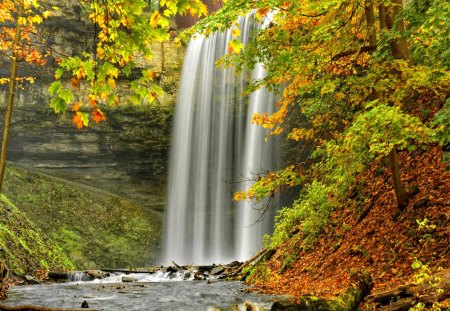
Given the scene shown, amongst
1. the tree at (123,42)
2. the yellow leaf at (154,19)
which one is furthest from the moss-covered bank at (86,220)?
the yellow leaf at (154,19)

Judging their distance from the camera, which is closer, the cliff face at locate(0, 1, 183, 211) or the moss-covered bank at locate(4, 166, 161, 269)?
the moss-covered bank at locate(4, 166, 161, 269)

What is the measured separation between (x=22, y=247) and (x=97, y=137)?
14674 millimetres

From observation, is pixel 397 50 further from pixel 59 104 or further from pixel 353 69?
pixel 59 104

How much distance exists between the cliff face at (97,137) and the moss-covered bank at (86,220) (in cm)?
122

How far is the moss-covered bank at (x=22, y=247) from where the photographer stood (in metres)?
13.6

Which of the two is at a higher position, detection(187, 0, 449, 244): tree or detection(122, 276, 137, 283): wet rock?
detection(187, 0, 449, 244): tree

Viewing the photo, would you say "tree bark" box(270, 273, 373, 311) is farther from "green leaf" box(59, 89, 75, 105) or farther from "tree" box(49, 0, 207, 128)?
"green leaf" box(59, 89, 75, 105)

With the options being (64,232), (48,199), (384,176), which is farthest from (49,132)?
(384,176)

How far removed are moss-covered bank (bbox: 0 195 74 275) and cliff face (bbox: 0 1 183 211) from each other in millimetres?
10657

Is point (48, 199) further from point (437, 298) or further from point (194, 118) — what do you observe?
point (437, 298)

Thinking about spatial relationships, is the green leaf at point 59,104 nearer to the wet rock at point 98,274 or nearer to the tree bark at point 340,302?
the tree bark at point 340,302

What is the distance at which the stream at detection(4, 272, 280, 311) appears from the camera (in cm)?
845

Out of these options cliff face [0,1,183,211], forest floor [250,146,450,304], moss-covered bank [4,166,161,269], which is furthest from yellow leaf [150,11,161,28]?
cliff face [0,1,183,211]

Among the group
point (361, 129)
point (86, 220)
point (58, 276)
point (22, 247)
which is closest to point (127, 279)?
point (58, 276)
